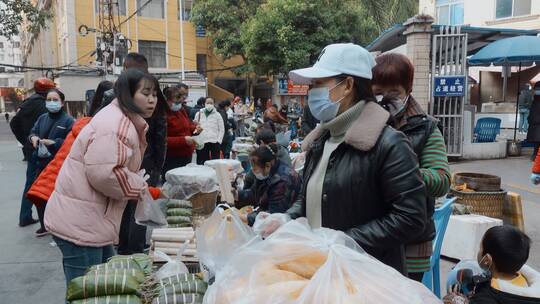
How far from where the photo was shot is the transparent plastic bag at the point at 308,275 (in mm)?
1213

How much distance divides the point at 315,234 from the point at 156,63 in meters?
28.8

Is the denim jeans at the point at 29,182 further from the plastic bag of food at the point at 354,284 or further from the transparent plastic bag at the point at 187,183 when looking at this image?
the plastic bag of food at the point at 354,284

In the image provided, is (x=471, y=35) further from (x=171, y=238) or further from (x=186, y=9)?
(x=186, y=9)

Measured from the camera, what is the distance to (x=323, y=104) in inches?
69.8

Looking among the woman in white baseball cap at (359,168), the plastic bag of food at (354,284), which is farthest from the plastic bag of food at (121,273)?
the plastic bag of food at (354,284)

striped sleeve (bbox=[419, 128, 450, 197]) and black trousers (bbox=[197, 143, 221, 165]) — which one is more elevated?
striped sleeve (bbox=[419, 128, 450, 197])

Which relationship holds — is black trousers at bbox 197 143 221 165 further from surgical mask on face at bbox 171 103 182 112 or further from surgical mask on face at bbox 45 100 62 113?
surgical mask on face at bbox 45 100 62 113

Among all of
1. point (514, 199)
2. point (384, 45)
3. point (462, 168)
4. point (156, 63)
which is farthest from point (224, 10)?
point (514, 199)

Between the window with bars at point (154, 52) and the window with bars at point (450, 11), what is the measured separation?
54.8ft

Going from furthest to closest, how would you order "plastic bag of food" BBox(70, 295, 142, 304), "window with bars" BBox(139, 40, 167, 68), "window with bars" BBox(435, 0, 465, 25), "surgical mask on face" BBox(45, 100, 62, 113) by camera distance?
"window with bars" BBox(139, 40, 167, 68) < "window with bars" BBox(435, 0, 465, 25) < "surgical mask on face" BBox(45, 100, 62, 113) < "plastic bag of food" BBox(70, 295, 142, 304)

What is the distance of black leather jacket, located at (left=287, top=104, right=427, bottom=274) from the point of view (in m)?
1.58

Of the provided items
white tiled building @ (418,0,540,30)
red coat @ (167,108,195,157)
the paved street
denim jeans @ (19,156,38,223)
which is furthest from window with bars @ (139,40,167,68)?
red coat @ (167,108,195,157)

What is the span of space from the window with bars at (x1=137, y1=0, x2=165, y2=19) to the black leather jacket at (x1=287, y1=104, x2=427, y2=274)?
2902 cm

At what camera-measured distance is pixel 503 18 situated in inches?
709
